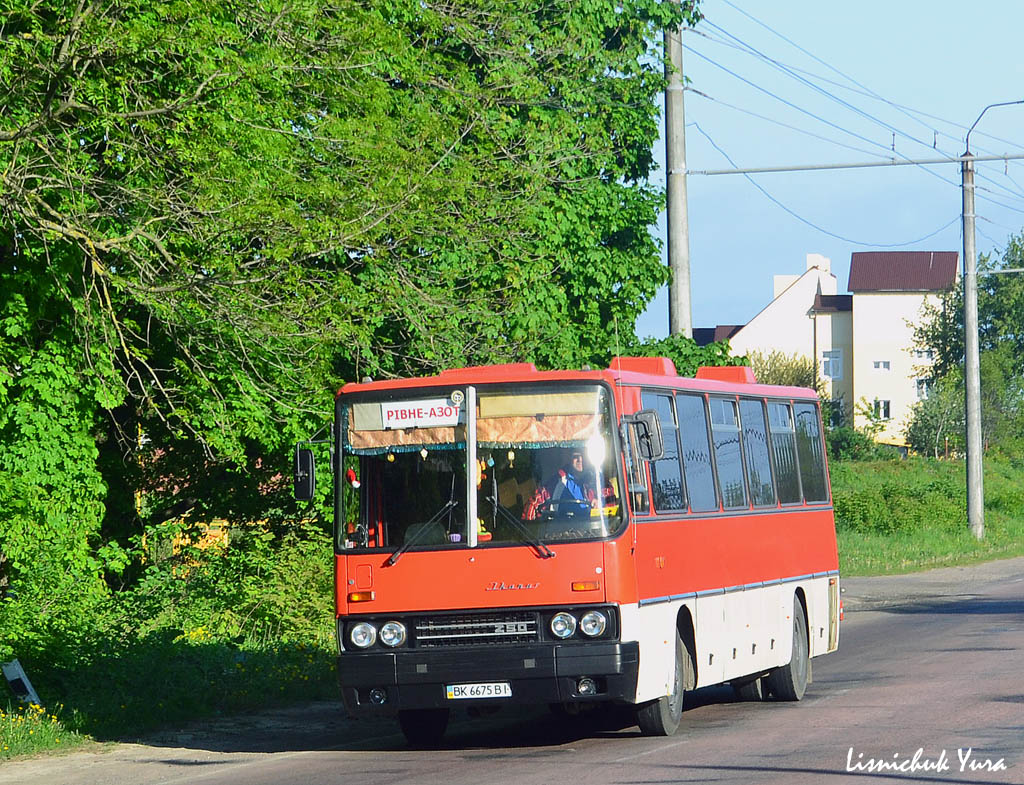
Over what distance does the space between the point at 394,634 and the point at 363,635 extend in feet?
0.88

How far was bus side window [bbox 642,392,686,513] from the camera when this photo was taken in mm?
13576

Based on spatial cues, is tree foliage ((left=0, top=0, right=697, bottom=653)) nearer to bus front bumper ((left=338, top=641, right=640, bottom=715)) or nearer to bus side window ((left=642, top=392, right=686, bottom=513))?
bus side window ((left=642, top=392, right=686, bottom=513))

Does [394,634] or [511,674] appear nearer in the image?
[511,674]

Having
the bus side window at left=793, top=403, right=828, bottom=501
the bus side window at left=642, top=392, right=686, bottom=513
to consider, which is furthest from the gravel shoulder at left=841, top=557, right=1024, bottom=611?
the bus side window at left=642, top=392, right=686, bottom=513

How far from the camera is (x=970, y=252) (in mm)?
40938

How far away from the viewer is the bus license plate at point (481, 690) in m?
12.3

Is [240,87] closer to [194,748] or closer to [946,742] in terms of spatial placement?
[194,748]

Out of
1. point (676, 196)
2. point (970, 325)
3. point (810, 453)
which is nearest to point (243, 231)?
point (810, 453)

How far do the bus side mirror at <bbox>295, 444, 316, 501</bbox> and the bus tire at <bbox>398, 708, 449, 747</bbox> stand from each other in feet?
6.59

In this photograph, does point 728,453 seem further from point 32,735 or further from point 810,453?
point 32,735

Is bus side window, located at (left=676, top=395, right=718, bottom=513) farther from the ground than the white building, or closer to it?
closer to it

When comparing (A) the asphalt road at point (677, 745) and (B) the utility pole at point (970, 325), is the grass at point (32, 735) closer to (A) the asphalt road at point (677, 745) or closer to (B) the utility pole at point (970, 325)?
(A) the asphalt road at point (677, 745)

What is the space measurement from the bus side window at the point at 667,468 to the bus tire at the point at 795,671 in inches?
118

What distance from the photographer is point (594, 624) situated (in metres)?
12.4
